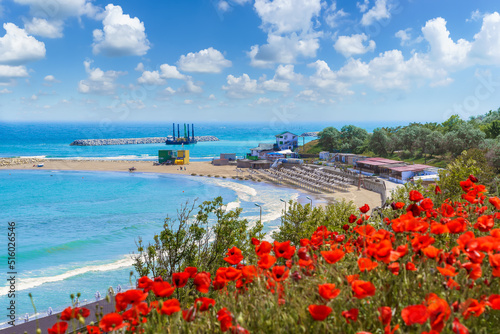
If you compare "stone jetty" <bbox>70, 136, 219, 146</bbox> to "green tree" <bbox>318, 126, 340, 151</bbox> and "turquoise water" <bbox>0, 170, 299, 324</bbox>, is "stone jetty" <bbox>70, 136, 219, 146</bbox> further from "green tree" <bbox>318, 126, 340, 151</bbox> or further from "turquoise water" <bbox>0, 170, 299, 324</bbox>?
"green tree" <bbox>318, 126, 340, 151</bbox>

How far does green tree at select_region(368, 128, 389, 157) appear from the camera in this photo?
61.4 m

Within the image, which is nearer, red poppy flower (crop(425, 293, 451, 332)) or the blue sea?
red poppy flower (crop(425, 293, 451, 332))

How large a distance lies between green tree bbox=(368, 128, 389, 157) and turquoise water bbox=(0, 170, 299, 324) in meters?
25.5

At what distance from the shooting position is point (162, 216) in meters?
33.9

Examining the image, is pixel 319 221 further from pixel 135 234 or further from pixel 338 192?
pixel 338 192

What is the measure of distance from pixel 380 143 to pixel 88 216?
48.3 m

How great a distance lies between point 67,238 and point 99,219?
5.65 metres

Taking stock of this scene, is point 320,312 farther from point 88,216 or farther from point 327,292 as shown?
point 88,216

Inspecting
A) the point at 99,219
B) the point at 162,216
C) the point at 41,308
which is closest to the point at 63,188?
the point at 99,219

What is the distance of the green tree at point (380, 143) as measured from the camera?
61.4 meters

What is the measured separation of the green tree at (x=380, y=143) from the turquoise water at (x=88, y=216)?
2550 centimetres

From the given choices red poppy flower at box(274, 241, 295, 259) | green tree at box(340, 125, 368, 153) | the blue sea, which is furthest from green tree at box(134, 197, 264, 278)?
green tree at box(340, 125, 368, 153)

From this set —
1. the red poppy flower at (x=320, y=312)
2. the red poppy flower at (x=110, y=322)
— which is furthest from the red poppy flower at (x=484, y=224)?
the red poppy flower at (x=110, y=322)

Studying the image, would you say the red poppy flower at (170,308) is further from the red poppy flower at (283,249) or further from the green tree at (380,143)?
the green tree at (380,143)
